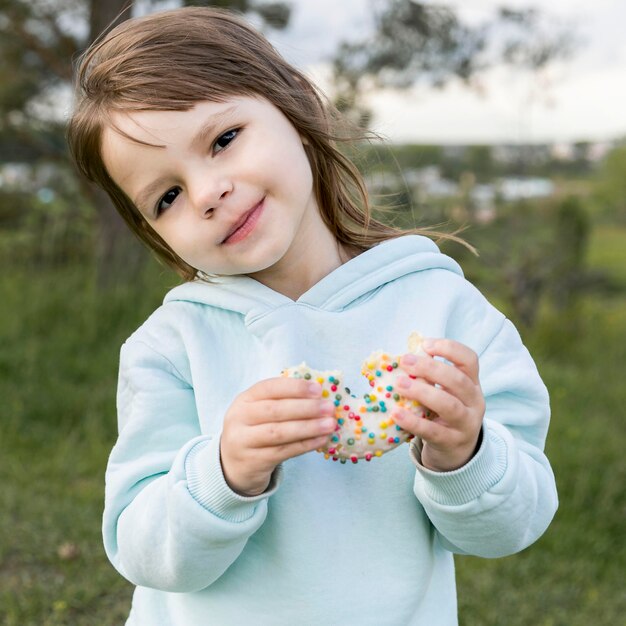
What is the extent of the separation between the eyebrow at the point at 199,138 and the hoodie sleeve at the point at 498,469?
55 cm

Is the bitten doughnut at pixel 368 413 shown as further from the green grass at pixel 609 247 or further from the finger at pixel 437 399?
the green grass at pixel 609 247

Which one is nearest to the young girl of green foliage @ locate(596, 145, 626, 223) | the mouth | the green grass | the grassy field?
the mouth

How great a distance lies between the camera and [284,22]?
21.5 ft

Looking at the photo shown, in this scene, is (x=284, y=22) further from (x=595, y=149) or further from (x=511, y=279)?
(x=595, y=149)

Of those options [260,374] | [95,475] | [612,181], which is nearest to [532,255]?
[612,181]

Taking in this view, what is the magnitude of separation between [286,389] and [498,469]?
1.25 ft

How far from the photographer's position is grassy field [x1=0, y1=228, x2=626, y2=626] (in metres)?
3.07

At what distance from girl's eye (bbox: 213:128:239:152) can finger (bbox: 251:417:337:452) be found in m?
0.50

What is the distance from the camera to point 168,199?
1.52 metres

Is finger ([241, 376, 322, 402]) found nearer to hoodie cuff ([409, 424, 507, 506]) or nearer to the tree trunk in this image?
hoodie cuff ([409, 424, 507, 506])

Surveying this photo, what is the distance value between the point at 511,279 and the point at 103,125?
20.9 feet

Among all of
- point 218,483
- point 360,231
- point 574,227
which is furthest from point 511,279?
point 218,483

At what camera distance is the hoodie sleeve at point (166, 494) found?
4.45 feet

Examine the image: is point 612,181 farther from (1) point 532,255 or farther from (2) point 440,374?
(2) point 440,374
